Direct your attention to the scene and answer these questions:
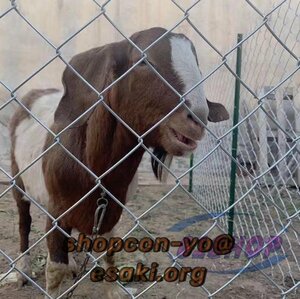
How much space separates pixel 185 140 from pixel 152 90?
30 centimetres

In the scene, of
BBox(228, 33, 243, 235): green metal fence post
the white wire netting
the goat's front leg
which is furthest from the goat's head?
BBox(228, 33, 243, 235): green metal fence post

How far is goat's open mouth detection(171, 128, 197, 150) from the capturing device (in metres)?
2.02

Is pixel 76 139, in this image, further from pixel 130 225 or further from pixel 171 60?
pixel 130 225

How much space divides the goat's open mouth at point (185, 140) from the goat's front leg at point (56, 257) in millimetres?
1263

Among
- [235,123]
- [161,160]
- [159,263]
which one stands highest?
[161,160]

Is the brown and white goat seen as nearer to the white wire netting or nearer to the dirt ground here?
the dirt ground

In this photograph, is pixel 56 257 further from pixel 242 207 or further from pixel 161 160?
pixel 242 207

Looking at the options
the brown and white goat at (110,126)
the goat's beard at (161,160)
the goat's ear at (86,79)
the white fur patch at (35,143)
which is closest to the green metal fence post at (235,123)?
the goat's beard at (161,160)

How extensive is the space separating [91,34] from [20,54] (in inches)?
45.7

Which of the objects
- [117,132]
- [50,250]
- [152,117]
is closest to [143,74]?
[152,117]

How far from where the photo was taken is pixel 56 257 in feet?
10.0

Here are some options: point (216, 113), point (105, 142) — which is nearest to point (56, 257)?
point (105, 142)

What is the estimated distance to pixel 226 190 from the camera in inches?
193

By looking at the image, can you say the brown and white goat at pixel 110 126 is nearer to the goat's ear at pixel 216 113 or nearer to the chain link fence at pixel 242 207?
the goat's ear at pixel 216 113
